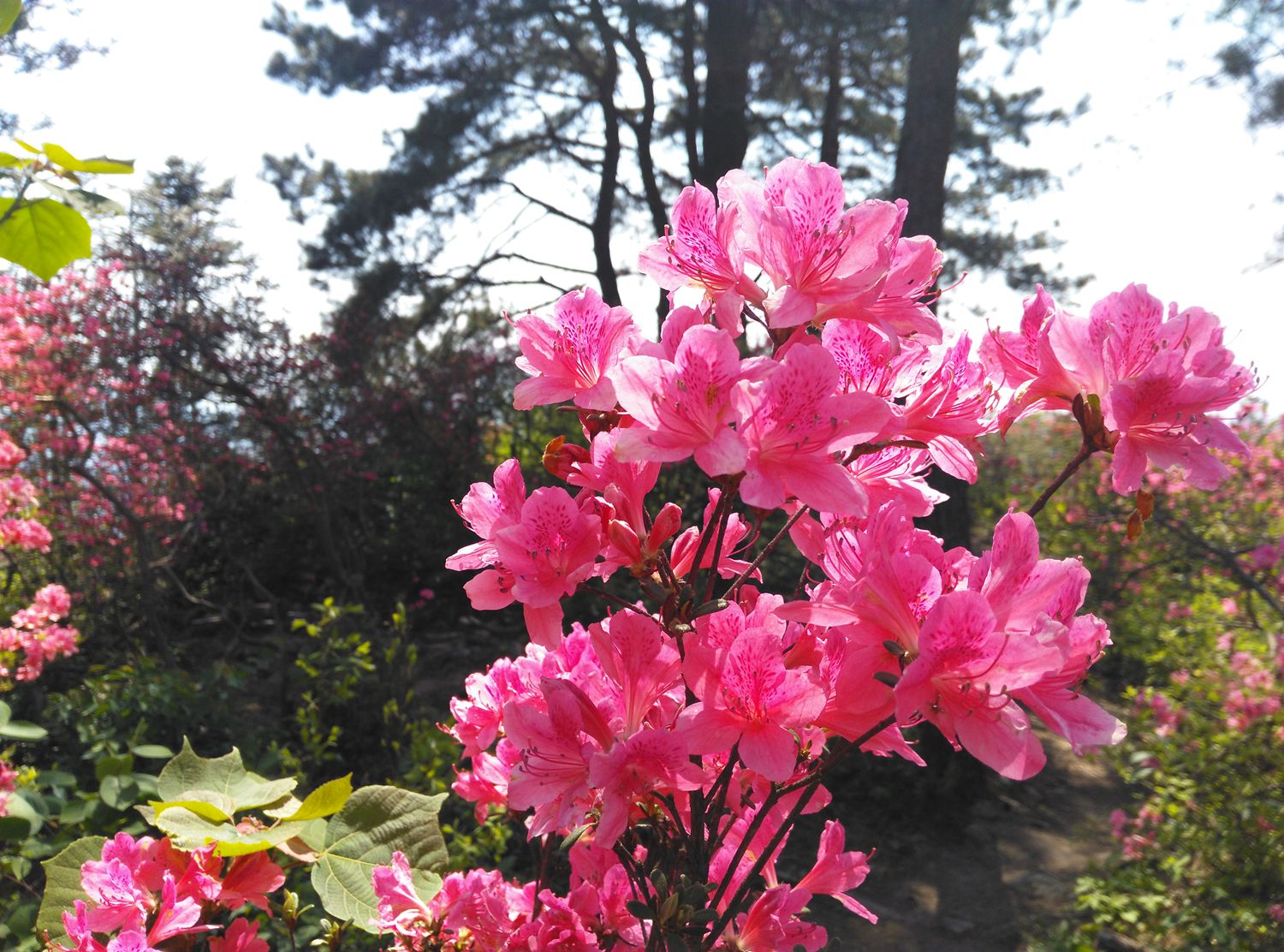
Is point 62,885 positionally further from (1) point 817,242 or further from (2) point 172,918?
(1) point 817,242

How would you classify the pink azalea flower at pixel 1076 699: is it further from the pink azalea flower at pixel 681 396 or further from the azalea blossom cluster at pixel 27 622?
the azalea blossom cluster at pixel 27 622

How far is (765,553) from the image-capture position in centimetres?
81

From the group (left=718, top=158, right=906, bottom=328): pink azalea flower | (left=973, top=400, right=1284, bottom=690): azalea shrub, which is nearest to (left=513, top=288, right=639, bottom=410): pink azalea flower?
(left=718, top=158, right=906, bottom=328): pink azalea flower

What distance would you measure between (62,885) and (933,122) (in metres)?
5.22

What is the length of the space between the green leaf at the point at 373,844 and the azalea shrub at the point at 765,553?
0.15 meters

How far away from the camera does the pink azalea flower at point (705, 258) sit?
0.73 m

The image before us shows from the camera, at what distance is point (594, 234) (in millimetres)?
7164

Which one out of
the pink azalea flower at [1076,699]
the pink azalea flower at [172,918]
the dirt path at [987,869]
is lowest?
the dirt path at [987,869]

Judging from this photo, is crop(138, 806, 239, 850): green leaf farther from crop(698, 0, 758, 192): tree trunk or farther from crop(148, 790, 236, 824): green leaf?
crop(698, 0, 758, 192): tree trunk

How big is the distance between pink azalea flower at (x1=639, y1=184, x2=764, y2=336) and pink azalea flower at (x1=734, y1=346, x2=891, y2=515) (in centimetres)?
9

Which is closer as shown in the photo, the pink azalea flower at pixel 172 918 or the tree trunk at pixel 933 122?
the pink azalea flower at pixel 172 918

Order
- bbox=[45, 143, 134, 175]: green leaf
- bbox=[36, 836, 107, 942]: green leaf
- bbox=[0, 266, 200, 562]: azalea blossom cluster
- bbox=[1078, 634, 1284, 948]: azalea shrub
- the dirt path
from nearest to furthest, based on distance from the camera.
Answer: bbox=[36, 836, 107, 942]: green leaf < bbox=[45, 143, 134, 175]: green leaf < bbox=[1078, 634, 1284, 948]: azalea shrub < the dirt path < bbox=[0, 266, 200, 562]: azalea blossom cluster

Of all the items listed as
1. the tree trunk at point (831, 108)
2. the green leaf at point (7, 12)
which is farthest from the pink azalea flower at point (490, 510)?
the tree trunk at point (831, 108)

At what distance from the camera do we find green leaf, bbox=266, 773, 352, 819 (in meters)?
0.97
